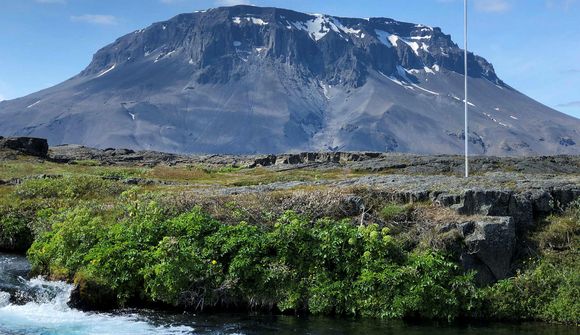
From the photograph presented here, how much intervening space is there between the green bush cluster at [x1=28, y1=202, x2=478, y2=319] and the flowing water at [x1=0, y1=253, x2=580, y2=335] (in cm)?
86

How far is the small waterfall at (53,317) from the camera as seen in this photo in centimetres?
2334

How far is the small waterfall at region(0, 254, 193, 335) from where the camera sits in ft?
76.6

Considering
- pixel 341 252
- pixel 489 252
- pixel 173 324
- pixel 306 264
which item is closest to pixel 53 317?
pixel 173 324

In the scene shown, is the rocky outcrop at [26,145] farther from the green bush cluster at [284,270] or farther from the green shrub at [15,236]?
the green bush cluster at [284,270]

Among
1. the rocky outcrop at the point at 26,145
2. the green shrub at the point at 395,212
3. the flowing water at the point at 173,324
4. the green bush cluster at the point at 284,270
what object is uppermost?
the rocky outcrop at the point at 26,145

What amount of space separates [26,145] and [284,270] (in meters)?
78.2

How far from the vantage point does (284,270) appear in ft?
87.4

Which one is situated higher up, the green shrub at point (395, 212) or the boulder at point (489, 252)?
the green shrub at point (395, 212)

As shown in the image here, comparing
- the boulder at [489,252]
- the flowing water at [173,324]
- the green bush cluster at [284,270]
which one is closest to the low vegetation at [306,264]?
the green bush cluster at [284,270]

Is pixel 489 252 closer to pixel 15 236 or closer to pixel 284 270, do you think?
pixel 284 270

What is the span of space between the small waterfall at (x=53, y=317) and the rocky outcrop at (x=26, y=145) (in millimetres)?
66970

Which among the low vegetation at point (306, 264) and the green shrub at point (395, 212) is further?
the green shrub at point (395, 212)

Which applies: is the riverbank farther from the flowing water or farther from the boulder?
the flowing water

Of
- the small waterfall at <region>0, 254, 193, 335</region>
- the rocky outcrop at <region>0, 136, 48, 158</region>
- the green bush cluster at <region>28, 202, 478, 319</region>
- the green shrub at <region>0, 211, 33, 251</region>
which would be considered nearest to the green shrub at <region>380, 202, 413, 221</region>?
the green bush cluster at <region>28, 202, 478, 319</region>
